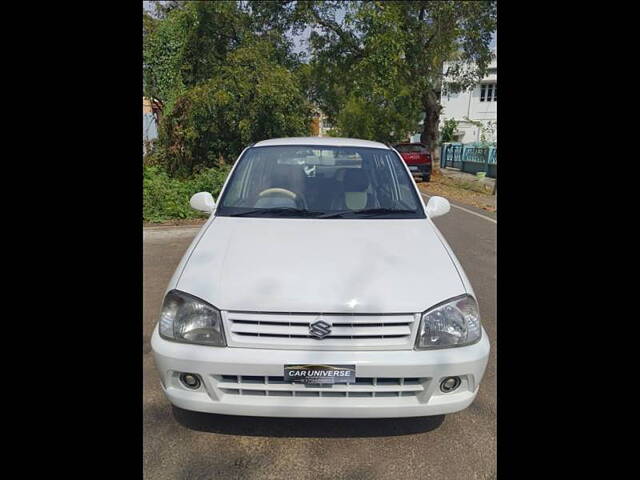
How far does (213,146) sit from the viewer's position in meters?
10.2

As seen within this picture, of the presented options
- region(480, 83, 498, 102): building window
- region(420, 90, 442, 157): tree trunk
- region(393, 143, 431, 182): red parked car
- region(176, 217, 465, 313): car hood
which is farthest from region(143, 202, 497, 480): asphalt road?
region(480, 83, 498, 102): building window

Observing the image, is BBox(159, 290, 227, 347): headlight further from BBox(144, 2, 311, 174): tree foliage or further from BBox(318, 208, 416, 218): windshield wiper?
BBox(144, 2, 311, 174): tree foliage

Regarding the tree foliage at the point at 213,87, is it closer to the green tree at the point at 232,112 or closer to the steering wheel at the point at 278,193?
the green tree at the point at 232,112

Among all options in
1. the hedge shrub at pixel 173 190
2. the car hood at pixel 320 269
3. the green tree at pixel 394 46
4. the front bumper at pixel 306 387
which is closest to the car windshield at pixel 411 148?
the green tree at pixel 394 46

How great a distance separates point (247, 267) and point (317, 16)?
548 inches

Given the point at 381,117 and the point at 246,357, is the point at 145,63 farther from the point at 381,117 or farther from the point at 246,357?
the point at 381,117

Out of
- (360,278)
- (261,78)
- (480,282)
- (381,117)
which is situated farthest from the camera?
(381,117)

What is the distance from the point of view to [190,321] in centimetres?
213

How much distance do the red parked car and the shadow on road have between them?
14.1 metres

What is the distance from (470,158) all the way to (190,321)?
1976 centimetres

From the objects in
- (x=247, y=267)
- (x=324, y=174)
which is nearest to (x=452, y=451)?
(x=247, y=267)

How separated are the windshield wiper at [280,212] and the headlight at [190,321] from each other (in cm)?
94

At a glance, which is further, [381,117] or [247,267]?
[381,117]

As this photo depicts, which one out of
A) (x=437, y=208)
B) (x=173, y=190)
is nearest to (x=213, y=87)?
(x=173, y=190)
